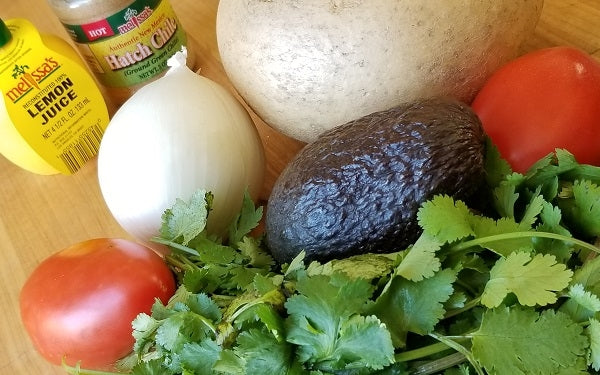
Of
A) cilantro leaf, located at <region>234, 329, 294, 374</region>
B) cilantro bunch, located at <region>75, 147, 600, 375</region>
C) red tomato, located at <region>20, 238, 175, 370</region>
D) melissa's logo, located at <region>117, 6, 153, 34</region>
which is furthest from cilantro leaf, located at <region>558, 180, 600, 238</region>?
melissa's logo, located at <region>117, 6, 153, 34</region>

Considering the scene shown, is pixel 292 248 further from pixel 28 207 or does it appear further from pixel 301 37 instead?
pixel 28 207

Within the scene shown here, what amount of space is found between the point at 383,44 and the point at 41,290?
0.45 meters

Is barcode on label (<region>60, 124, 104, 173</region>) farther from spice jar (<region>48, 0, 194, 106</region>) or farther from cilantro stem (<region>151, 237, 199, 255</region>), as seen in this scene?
cilantro stem (<region>151, 237, 199, 255</region>)

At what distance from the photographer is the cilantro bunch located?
42 cm

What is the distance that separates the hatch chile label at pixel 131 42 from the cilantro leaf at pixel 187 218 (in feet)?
1.19

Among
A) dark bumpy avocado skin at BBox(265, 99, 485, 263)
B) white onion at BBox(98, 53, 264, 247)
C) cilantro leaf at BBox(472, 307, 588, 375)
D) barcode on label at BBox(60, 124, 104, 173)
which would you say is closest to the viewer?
cilantro leaf at BBox(472, 307, 588, 375)

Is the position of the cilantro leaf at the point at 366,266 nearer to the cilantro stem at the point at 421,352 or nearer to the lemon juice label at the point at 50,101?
the cilantro stem at the point at 421,352

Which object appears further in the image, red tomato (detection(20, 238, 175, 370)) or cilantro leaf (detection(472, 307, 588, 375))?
red tomato (detection(20, 238, 175, 370))

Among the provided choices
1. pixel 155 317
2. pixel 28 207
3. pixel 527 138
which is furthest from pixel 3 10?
pixel 527 138

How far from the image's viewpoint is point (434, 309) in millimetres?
447

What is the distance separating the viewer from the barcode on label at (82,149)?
0.93 metres

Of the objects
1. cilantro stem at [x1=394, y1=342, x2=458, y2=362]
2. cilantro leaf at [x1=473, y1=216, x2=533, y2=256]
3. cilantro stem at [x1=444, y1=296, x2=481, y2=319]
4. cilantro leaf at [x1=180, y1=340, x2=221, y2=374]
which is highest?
cilantro leaf at [x1=473, y1=216, x2=533, y2=256]

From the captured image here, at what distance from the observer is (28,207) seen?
94 cm

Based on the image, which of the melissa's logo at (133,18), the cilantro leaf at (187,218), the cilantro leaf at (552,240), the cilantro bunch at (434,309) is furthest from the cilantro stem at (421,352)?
the melissa's logo at (133,18)
